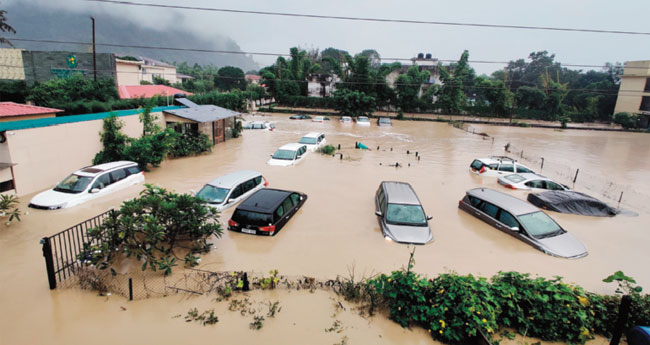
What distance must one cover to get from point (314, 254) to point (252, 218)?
6.99 ft

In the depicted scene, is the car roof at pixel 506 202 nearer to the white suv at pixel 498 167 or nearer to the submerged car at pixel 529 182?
the submerged car at pixel 529 182

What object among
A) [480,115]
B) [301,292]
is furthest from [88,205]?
[480,115]

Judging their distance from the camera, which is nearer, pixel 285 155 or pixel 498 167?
pixel 498 167

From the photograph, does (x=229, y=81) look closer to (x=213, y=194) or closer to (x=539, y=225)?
(x=213, y=194)

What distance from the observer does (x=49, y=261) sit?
676 cm

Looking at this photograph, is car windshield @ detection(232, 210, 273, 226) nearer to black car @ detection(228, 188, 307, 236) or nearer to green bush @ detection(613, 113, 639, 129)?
black car @ detection(228, 188, 307, 236)

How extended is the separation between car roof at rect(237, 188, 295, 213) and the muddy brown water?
2.86ft

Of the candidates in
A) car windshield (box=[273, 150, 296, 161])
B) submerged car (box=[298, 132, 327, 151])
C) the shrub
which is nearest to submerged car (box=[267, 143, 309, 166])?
car windshield (box=[273, 150, 296, 161])

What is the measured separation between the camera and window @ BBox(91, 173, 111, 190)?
12.1 metres

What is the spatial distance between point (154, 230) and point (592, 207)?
1566 centimetres

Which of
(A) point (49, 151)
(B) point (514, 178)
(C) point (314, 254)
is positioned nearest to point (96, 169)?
(A) point (49, 151)

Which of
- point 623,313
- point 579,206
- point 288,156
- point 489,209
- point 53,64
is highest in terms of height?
point 53,64

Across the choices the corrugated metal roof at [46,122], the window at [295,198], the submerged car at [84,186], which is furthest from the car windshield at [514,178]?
the corrugated metal roof at [46,122]

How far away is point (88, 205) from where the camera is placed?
11.6 meters
